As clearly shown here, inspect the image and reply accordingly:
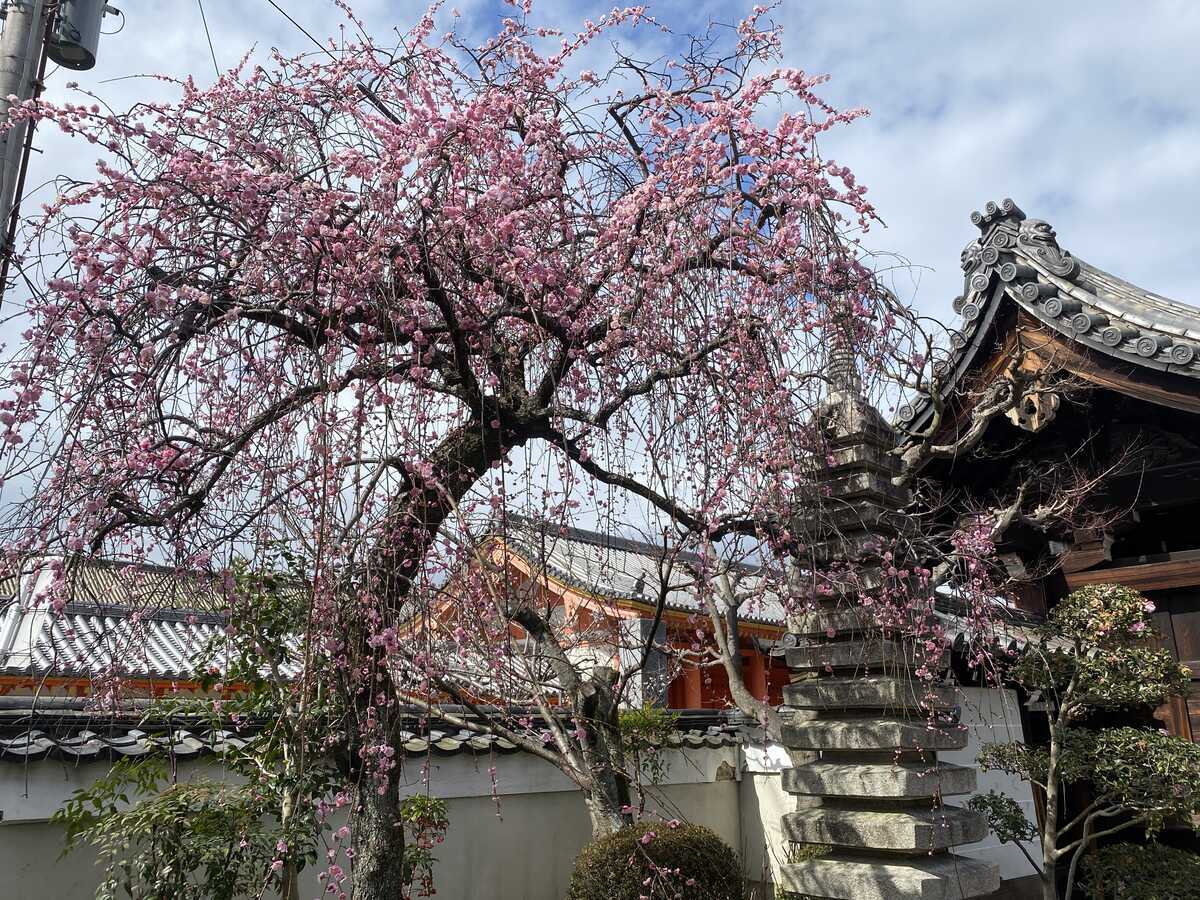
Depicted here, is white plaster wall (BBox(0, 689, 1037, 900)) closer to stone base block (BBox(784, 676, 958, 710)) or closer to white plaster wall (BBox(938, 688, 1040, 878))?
white plaster wall (BBox(938, 688, 1040, 878))

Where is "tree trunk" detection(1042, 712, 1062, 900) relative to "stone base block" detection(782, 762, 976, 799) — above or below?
below

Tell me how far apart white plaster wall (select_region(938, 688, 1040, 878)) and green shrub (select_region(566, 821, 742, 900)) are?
2.99m

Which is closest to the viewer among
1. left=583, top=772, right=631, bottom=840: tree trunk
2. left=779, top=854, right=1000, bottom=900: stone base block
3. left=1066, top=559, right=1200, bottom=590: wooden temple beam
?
left=779, top=854, right=1000, bottom=900: stone base block

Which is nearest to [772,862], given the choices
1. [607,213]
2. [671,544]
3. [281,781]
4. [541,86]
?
[671,544]

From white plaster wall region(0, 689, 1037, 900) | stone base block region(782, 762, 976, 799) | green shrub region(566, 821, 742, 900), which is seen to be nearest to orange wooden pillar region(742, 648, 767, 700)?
white plaster wall region(0, 689, 1037, 900)

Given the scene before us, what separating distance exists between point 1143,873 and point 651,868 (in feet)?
12.4

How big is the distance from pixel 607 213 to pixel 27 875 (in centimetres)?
470

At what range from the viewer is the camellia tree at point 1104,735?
Result: 6.48 m

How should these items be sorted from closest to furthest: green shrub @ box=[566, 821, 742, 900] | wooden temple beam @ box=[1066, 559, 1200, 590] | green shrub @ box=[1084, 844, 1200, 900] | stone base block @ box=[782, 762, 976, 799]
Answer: stone base block @ box=[782, 762, 976, 799], green shrub @ box=[566, 821, 742, 900], green shrub @ box=[1084, 844, 1200, 900], wooden temple beam @ box=[1066, 559, 1200, 590]

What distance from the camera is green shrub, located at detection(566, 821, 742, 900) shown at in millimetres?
5922

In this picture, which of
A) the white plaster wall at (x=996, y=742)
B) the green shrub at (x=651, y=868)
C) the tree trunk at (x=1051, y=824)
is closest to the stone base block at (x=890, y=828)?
the green shrub at (x=651, y=868)

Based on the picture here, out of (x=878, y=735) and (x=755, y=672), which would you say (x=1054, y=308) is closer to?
(x=878, y=735)

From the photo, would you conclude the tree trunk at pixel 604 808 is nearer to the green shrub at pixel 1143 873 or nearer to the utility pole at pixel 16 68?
the green shrub at pixel 1143 873

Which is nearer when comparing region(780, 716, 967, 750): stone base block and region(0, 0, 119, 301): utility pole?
region(0, 0, 119, 301): utility pole
